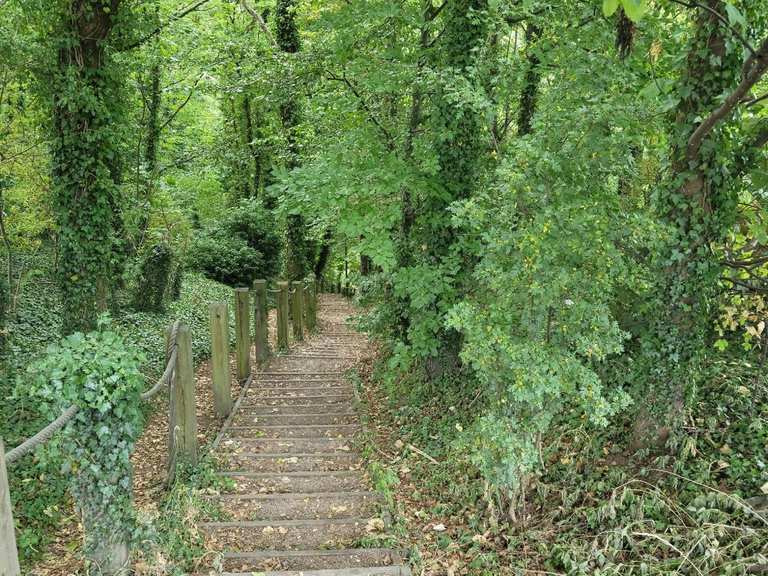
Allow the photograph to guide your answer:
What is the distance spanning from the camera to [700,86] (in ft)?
12.8

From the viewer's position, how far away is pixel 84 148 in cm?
698

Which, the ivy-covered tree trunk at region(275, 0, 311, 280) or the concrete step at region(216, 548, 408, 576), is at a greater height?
the ivy-covered tree trunk at region(275, 0, 311, 280)

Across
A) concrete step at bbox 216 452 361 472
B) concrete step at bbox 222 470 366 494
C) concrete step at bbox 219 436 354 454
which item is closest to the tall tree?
concrete step at bbox 222 470 366 494

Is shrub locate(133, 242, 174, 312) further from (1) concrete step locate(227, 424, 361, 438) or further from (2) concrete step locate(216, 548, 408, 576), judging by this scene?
(2) concrete step locate(216, 548, 408, 576)

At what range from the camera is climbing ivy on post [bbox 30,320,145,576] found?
3.08 meters

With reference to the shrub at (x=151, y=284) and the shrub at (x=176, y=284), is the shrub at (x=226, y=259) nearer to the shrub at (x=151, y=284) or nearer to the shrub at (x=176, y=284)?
the shrub at (x=176, y=284)

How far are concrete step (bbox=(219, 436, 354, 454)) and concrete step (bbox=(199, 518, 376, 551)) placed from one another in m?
1.68

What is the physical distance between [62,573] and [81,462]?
4.29 feet

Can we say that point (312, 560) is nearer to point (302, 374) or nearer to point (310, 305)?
point (302, 374)

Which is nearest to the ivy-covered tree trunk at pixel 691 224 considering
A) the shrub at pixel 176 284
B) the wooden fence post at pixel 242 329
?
the wooden fence post at pixel 242 329

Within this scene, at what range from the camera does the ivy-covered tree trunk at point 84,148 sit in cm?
679

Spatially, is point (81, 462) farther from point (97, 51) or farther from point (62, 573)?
point (97, 51)

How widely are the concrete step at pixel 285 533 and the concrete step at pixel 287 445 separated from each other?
5.50 ft

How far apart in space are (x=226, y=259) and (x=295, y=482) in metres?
12.4
